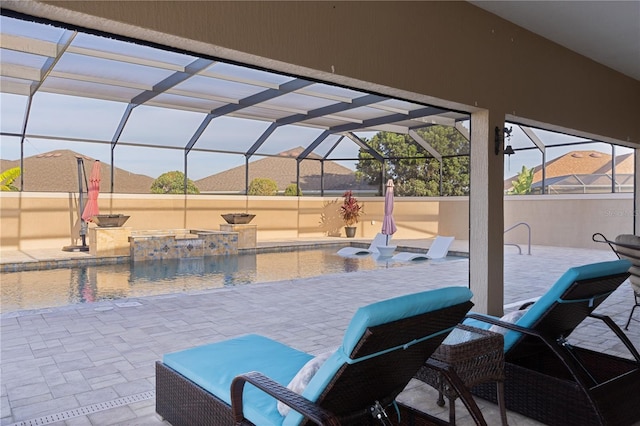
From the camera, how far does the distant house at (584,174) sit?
13430 mm

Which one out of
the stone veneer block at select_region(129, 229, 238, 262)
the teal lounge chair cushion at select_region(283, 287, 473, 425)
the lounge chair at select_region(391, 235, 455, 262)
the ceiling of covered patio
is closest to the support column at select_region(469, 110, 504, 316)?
the ceiling of covered patio

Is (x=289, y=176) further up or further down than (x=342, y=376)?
further up

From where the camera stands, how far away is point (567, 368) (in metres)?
2.66

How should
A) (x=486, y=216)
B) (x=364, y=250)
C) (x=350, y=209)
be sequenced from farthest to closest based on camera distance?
(x=350, y=209)
(x=364, y=250)
(x=486, y=216)

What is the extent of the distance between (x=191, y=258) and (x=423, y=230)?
822 centimetres

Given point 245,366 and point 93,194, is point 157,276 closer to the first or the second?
point 93,194

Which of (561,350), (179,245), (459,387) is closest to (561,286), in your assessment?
(561,350)

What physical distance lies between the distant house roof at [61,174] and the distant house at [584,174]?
39.8ft

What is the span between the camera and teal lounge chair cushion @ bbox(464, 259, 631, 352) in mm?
2635

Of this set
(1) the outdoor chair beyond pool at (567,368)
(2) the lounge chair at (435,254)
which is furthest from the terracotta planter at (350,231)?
(1) the outdoor chair beyond pool at (567,368)

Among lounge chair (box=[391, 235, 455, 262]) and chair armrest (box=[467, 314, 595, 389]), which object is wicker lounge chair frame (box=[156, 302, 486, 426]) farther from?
lounge chair (box=[391, 235, 455, 262])

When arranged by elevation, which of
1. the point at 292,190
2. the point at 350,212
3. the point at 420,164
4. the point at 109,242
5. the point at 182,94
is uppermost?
the point at 182,94

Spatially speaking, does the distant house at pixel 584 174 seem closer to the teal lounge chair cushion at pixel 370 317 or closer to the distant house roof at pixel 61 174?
the distant house roof at pixel 61 174

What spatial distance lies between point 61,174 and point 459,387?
47.7ft
